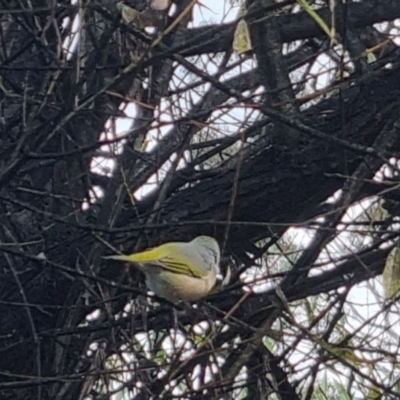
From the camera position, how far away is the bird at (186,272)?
145 inches

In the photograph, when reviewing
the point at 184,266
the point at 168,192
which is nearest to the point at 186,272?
the point at 184,266

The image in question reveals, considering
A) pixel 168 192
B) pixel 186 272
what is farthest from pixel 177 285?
pixel 168 192

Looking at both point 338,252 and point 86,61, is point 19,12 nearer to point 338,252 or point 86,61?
point 86,61

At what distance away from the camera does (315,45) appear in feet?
13.5

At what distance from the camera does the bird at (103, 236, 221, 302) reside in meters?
3.68

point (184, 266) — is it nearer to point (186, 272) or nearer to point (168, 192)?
point (186, 272)

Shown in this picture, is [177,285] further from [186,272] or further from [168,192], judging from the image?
[168,192]

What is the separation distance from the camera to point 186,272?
380 cm

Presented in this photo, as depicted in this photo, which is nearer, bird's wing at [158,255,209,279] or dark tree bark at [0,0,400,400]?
dark tree bark at [0,0,400,400]

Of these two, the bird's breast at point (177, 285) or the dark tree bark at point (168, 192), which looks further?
the bird's breast at point (177, 285)

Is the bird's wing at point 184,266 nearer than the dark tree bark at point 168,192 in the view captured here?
No

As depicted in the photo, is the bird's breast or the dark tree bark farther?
the bird's breast

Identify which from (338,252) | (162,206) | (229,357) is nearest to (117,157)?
(162,206)

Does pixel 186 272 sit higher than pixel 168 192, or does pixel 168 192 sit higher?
pixel 168 192
